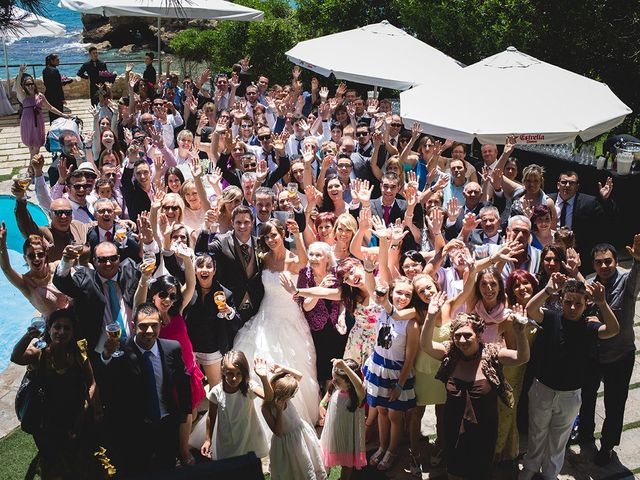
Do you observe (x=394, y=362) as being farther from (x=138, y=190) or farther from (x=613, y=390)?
(x=138, y=190)

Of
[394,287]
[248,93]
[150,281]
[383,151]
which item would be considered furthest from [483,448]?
[248,93]

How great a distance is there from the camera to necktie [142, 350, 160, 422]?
14.0ft

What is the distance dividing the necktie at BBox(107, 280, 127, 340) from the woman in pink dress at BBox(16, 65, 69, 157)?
6664mm

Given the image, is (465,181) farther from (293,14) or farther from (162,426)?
(293,14)

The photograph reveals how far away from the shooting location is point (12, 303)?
8.57m

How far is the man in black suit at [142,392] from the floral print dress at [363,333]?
1.33m

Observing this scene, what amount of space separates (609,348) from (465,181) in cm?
287

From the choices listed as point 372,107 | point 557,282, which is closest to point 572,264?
point 557,282

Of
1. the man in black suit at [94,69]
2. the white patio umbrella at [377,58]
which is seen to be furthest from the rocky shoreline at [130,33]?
the white patio umbrella at [377,58]

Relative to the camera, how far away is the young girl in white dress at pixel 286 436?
4250mm

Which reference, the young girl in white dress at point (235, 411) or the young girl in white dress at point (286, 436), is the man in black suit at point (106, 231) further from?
the young girl in white dress at point (286, 436)

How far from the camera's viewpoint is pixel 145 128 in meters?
8.72

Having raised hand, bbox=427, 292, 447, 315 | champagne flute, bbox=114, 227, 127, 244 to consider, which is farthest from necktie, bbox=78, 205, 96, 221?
raised hand, bbox=427, 292, 447, 315

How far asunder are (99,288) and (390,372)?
2274mm
